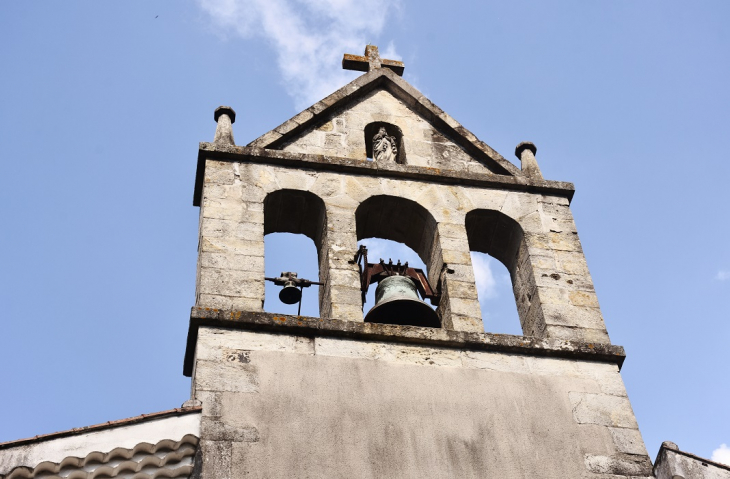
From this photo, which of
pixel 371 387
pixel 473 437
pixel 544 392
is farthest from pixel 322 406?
pixel 544 392

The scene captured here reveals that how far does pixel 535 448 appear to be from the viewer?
8.72 m

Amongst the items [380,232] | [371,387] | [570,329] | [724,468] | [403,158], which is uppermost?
[403,158]

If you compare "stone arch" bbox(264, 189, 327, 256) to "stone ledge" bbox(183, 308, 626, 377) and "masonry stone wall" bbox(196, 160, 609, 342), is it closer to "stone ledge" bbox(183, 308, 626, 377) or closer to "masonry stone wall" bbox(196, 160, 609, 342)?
"masonry stone wall" bbox(196, 160, 609, 342)

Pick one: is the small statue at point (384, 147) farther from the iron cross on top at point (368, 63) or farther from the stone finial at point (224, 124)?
the stone finial at point (224, 124)

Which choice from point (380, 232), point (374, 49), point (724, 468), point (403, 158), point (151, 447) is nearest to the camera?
point (151, 447)

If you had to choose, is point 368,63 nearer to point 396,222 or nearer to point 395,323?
point 396,222

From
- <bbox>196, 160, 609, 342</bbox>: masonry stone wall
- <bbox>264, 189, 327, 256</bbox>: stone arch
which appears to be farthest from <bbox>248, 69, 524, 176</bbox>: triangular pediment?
<bbox>264, 189, 327, 256</bbox>: stone arch

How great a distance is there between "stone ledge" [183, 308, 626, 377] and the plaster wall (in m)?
0.07

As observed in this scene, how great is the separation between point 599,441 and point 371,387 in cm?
168

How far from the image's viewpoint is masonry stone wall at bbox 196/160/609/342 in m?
9.81

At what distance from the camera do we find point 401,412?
8.77 meters

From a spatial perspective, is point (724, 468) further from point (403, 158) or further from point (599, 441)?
point (403, 158)

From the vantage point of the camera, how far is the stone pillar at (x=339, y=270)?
9.69 m

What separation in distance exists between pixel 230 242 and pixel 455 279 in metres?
1.87
